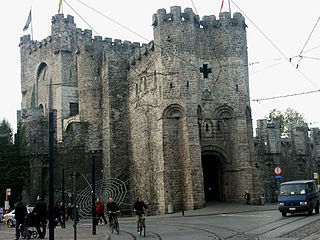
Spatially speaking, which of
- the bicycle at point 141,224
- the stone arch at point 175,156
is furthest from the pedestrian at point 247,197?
the bicycle at point 141,224

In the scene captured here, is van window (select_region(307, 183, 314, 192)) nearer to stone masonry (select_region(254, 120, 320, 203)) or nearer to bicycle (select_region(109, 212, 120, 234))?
bicycle (select_region(109, 212, 120, 234))

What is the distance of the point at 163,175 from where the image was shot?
85.2ft

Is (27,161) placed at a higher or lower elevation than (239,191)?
higher

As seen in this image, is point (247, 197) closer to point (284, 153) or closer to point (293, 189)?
point (293, 189)

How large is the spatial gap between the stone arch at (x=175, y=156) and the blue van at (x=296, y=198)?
741 centimetres

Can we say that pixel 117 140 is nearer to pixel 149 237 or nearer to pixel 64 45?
pixel 64 45

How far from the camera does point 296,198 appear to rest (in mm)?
18188

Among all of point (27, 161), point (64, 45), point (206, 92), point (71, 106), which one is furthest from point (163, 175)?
point (64, 45)

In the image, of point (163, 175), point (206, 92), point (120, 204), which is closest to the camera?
point (163, 175)

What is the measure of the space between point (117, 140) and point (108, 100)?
293 cm

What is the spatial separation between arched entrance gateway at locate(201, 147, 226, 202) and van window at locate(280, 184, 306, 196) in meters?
9.03

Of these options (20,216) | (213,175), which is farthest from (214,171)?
(20,216)

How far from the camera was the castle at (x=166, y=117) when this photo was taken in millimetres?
26469

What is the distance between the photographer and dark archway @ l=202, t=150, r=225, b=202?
92.6 feet
